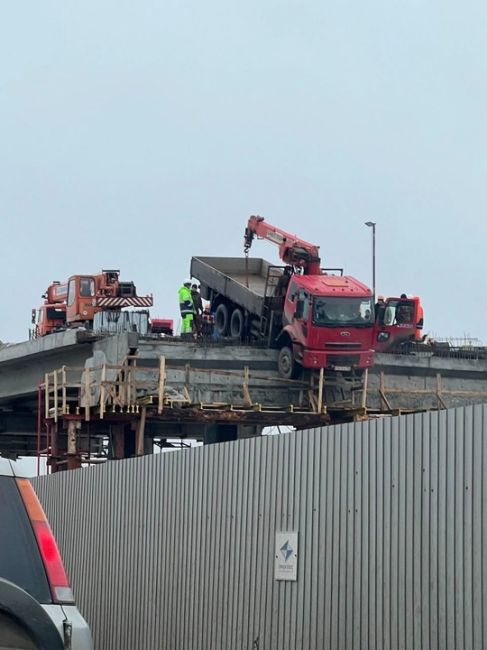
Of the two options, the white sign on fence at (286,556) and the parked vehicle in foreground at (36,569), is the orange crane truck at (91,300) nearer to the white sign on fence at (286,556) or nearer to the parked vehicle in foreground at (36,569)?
the white sign on fence at (286,556)

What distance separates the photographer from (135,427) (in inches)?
1709

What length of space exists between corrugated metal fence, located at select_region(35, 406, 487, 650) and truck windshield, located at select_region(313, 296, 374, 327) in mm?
22314

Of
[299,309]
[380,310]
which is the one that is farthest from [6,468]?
[380,310]

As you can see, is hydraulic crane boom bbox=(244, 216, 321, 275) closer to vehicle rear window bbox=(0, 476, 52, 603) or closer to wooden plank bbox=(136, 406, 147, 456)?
wooden plank bbox=(136, 406, 147, 456)

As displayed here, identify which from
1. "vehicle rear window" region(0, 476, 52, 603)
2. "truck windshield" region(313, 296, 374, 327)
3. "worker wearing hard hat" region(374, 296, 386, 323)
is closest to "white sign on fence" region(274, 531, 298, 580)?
"vehicle rear window" region(0, 476, 52, 603)

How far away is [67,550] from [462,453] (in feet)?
30.5

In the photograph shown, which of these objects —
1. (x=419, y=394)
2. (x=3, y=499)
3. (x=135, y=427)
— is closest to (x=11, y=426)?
(x=135, y=427)

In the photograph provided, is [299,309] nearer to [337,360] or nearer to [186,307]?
[337,360]

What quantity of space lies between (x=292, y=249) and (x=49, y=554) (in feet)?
126

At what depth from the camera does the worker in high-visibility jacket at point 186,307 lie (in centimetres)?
4472

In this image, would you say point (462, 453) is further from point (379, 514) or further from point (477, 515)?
point (379, 514)

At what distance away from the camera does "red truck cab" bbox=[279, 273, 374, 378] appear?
131ft

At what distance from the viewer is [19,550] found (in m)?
5.59

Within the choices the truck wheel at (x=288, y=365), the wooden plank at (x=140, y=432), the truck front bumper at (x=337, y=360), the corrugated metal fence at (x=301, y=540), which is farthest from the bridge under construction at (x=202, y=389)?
the corrugated metal fence at (x=301, y=540)
